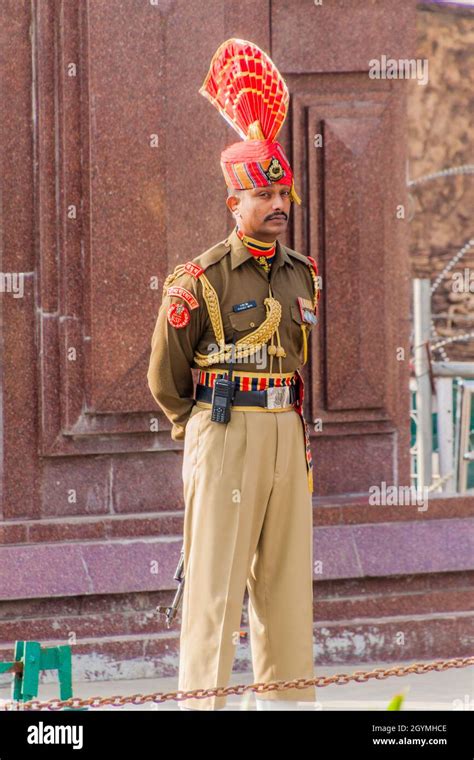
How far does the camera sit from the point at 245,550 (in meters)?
5.20

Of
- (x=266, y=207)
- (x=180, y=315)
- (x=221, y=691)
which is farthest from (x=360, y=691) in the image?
(x=266, y=207)

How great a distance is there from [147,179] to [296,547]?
2276 mm

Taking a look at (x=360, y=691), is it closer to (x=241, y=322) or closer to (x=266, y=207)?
(x=241, y=322)

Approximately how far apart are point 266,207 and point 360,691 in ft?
7.37

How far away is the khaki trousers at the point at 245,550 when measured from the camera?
516 cm

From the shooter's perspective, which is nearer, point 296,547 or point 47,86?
point 296,547

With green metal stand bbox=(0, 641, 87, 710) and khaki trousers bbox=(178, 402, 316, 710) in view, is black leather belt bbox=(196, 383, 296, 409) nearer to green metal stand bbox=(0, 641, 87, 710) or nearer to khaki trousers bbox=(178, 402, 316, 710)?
khaki trousers bbox=(178, 402, 316, 710)

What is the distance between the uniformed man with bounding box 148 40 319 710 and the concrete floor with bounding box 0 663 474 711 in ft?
2.43

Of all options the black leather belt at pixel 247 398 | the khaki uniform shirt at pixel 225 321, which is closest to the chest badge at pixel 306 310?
the khaki uniform shirt at pixel 225 321

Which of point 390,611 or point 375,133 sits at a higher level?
point 375,133

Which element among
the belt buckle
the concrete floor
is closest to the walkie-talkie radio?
the belt buckle
